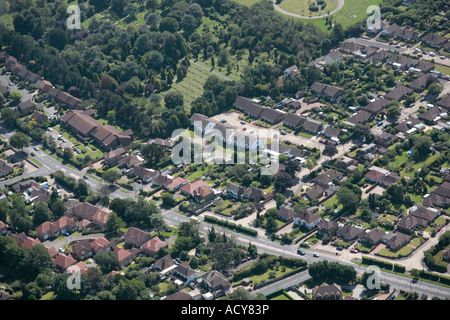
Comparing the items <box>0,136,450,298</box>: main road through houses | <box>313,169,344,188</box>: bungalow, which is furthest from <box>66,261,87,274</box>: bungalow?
<box>313,169,344,188</box>: bungalow

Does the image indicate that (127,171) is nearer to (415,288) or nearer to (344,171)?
(344,171)

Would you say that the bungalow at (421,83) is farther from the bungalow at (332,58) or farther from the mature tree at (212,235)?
the mature tree at (212,235)

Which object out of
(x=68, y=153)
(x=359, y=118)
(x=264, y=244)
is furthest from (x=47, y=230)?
(x=359, y=118)

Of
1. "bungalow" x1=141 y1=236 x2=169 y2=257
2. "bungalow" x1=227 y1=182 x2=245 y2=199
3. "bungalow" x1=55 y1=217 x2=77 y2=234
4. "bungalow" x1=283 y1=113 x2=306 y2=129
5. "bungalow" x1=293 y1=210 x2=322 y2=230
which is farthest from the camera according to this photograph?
"bungalow" x1=283 y1=113 x2=306 y2=129

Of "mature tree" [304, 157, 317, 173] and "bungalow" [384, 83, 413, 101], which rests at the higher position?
"bungalow" [384, 83, 413, 101]

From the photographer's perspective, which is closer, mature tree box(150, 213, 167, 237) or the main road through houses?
the main road through houses

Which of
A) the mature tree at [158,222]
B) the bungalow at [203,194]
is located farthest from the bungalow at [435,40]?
the mature tree at [158,222]

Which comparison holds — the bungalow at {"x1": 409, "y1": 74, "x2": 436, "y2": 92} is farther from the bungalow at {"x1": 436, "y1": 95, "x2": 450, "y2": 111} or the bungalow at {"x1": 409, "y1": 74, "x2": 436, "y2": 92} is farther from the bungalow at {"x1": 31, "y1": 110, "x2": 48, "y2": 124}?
the bungalow at {"x1": 31, "y1": 110, "x2": 48, "y2": 124}
